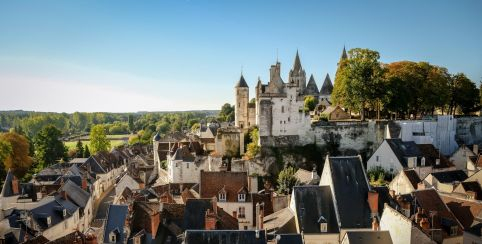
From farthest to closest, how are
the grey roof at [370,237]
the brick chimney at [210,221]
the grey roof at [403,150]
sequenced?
the grey roof at [403,150] → the brick chimney at [210,221] → the grey roof at [370,237]

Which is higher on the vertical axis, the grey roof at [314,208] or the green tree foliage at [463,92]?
the green tree foliage at [463,92]

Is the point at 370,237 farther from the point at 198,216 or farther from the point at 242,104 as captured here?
the point at 242,104

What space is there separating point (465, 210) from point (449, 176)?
34.0ft

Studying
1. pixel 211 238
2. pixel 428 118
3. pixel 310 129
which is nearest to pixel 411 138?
pixel 428 118

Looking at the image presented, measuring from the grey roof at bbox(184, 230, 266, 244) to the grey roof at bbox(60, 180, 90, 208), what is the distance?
81.2 ft

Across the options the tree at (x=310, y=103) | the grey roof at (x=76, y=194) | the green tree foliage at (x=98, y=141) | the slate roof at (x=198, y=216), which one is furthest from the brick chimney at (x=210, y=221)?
the green tree foliage at (x=98, y=141)

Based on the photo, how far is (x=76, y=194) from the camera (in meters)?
41.6

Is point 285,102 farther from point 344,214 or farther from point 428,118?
point 344,214

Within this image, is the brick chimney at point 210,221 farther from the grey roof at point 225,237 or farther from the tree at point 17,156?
the tree at point 17,156

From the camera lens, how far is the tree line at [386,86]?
5016 centimetres

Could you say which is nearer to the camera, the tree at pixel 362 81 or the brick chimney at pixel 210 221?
the brick chimney at pixel 210 221

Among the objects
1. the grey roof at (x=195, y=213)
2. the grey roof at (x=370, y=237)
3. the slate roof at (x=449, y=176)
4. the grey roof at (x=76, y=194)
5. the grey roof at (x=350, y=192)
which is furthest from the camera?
the grey roof at (x=76, y=194)

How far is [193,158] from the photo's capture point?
48219 millimetres

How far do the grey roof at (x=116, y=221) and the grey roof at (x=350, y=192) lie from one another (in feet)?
48.6
